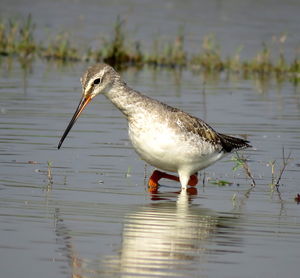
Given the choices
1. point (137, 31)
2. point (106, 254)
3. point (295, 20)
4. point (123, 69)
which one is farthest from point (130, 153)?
point (295, 20)

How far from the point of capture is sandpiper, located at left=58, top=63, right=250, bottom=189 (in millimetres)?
11570

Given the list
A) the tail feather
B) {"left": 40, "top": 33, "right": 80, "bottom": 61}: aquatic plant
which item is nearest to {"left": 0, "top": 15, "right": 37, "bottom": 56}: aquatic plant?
{"left": 40, "top": 33, "right": 80, "bottom": 61}: aquatic plant

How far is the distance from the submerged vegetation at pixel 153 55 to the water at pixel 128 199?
3.34 metres

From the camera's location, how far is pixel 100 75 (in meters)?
11.6

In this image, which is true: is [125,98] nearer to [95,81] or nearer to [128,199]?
[95,81]

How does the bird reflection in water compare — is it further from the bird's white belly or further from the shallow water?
the bird's white belly

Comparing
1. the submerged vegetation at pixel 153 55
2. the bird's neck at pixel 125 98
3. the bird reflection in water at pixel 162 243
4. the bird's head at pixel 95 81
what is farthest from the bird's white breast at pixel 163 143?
the submerged vegetation at pixel 153 55

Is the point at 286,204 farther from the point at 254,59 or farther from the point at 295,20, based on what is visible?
the point at 295,20

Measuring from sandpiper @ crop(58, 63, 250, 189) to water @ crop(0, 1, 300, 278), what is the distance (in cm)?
→ 40

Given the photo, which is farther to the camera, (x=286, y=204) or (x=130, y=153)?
(x=130, y=153)

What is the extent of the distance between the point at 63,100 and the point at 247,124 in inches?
136

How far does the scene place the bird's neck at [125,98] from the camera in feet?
38.5

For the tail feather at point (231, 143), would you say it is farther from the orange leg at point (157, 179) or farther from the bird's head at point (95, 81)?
the bird's head at point (95, 81)

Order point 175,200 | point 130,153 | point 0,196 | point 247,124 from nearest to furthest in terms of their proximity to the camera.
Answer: point 0,196 → point 175,200 → point 130,153 → point 247,124
